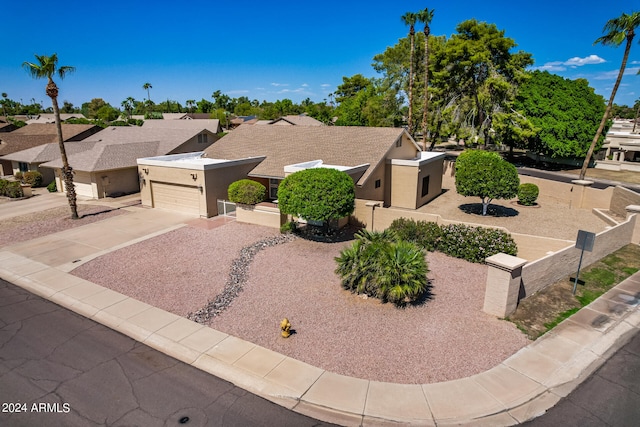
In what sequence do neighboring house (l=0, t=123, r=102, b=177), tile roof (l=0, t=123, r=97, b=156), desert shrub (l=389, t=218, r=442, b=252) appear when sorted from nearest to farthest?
desert shrub (l=389, t=218, r=442, b=252), neighboring house (l=0, t=123, r=102, b=177), tile roof (l=0, t=123, r=97, b=156)

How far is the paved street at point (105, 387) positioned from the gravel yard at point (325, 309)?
6.28 feet

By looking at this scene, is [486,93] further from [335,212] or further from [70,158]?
[70,158]

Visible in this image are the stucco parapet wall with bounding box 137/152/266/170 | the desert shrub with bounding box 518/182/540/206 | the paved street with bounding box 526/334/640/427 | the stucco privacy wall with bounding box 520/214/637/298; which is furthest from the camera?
the desert shrub with bounding box 518/182/540/206

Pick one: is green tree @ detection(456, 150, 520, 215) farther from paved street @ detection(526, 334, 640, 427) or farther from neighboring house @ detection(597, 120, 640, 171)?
neighboring house @ detection(597, 120, 640, 171)

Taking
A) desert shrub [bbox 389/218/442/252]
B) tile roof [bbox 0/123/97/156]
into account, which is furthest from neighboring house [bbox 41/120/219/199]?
desert shrub [bbox 389/218/442/252]

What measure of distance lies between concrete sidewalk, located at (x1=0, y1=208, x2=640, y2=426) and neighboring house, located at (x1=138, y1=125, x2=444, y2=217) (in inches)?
403

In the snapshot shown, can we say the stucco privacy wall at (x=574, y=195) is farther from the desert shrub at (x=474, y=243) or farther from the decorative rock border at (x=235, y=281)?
the decorative rock border at (x=235, y=281)

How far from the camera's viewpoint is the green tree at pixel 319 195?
17781mm

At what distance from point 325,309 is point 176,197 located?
52.4 feet

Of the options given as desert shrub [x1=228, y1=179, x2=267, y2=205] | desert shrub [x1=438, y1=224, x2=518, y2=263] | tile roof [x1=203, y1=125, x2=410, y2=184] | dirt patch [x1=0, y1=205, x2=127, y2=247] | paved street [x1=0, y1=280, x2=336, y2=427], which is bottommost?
paved street [x1=0, y1=280, x2=336, y2=427]

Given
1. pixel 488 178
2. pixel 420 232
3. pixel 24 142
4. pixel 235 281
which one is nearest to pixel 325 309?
pixel 235 281

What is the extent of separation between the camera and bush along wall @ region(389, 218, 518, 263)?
53.2 feet

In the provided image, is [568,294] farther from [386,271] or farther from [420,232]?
[386,271]

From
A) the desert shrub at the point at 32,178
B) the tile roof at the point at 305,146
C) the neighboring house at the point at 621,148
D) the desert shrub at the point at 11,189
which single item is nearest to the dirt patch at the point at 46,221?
the desert shrub at the point at 11,189
